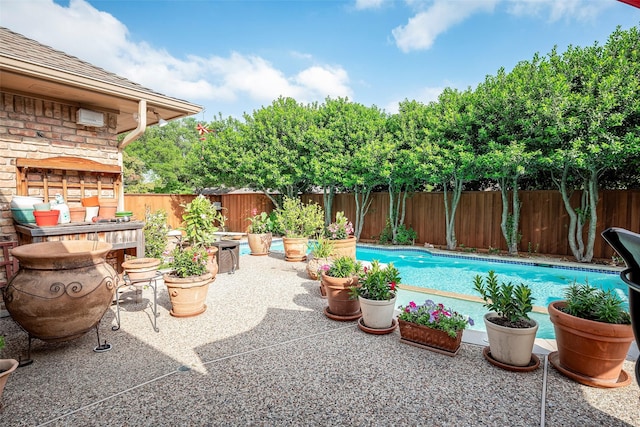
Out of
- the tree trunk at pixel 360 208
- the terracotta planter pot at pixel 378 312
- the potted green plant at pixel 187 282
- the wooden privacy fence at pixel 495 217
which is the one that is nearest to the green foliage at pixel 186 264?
the potted green plant at pixel 187 282

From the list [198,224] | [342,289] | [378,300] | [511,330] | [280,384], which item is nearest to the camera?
[280,384]

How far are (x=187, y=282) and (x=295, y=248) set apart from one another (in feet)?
12.6

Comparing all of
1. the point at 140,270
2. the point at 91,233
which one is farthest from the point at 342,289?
the point at 91,233

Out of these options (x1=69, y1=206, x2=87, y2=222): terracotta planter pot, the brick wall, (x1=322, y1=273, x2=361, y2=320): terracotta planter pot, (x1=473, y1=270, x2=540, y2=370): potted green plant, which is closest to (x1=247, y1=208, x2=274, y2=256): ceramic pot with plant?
the brick wall

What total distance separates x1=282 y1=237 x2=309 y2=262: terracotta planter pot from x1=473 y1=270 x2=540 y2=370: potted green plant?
16.4 ft

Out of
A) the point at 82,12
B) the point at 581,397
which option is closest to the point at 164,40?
the point at 82,12

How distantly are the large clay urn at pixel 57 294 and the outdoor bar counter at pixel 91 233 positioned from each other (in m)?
0.83

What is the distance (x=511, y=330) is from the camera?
2510 millimetres

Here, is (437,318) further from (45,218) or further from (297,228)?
(297,228)

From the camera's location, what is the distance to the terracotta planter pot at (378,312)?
3.27 meters

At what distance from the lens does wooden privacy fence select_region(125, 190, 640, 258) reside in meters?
7.51

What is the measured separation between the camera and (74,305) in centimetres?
262

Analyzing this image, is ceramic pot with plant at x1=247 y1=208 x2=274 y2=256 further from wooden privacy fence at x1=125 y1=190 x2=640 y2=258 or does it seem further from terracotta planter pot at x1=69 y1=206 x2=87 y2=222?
wooden privacy fence at x1=125 y1=190 x2=640 y2=258

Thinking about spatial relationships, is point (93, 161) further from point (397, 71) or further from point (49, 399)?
point (397, 71)
